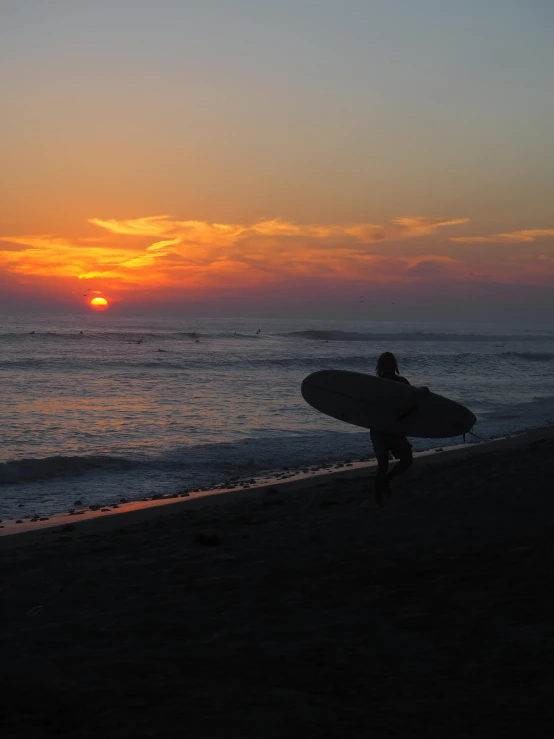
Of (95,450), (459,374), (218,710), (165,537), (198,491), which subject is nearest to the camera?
(218,710)

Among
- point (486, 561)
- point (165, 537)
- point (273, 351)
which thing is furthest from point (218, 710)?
point (273, 351)

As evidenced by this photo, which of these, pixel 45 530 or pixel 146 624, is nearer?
pixel 146 624

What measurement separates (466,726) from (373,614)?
1.23 m

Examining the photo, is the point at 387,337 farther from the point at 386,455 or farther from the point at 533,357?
the point at 386,455

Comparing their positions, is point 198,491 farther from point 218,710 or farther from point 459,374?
point 459,374

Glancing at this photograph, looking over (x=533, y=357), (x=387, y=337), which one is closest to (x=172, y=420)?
(x=533, y=357)

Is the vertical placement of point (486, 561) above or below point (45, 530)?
above

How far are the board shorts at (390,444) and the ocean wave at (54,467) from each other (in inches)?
249

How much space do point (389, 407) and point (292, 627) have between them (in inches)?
133

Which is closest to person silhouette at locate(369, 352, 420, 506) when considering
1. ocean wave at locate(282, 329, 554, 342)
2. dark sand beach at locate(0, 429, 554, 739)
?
dark sand beach at locate(0, 429, 554, 739)

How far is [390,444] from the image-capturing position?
6797 mm

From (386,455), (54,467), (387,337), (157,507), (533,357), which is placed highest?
(387,337)

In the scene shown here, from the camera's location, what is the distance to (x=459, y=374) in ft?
113

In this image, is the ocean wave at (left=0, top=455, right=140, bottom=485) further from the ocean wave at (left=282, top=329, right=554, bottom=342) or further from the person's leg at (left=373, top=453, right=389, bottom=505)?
the ocean wave at (left=282, top=329, right=554, bottom=342)
